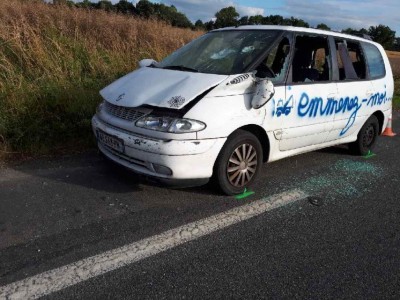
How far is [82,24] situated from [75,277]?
27.4 feet

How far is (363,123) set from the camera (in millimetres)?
5801

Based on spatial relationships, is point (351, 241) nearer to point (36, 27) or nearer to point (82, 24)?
point (36, 27)

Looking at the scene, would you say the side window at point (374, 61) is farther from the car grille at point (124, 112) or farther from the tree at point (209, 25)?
the tree at point (209, 25)

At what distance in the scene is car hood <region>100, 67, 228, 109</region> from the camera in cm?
379

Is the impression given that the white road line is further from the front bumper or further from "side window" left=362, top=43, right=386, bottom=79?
"side window" left=362, top=43, right=386, bottom=79

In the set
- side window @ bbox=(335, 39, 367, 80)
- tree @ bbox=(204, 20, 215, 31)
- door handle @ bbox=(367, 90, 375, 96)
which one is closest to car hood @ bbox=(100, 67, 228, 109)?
side window @ bbox=(335, 39, 367, 80)

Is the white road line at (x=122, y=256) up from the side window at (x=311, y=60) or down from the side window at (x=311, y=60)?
down

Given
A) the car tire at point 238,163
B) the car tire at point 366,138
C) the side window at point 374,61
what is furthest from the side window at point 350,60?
the car tire at point 238,163

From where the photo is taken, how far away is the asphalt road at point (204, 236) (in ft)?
8.96

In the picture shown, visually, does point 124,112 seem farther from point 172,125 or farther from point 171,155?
point 171,155

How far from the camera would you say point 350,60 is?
5.44 meters

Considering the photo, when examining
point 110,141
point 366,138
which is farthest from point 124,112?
point 366,138

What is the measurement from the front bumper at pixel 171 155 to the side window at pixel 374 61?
3.15 m

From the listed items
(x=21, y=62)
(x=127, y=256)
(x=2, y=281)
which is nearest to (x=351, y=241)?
(x=127, y=256)
